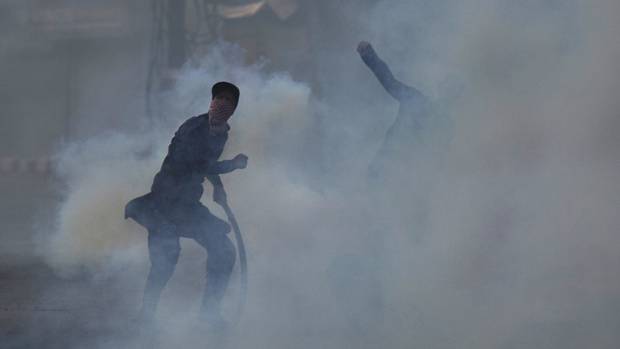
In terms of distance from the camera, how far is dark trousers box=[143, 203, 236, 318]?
5160 millimetres

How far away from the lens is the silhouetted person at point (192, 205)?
4.99 meters

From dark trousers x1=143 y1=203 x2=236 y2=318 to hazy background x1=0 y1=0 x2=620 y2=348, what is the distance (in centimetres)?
21

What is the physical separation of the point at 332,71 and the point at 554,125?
588cm

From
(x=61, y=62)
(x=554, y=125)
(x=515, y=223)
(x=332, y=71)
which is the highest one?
(x=61, y=62)

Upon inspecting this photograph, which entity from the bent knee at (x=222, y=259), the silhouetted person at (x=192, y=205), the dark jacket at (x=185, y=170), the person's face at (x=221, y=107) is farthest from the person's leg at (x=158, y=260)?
the person's face at (x=221, y=107)

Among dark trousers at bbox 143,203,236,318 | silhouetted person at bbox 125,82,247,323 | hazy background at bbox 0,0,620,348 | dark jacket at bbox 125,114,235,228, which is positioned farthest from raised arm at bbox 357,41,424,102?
dark trousers at bbox 143,203,236,318

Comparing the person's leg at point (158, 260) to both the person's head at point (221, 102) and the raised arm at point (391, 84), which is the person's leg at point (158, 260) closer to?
the person's head at point (221, 102)

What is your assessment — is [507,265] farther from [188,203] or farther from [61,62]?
[61,62]

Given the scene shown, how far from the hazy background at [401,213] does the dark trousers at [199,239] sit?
0.71 ft

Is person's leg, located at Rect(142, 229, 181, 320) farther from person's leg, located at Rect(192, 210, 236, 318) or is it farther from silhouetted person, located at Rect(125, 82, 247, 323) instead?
person's leg, located at Rect(192, 210, 236, 318)

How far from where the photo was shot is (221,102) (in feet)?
16.3

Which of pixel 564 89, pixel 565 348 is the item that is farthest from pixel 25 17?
pixel 565 348

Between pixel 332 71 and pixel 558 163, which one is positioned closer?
pixel 558 163

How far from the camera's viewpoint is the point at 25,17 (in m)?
14.3
